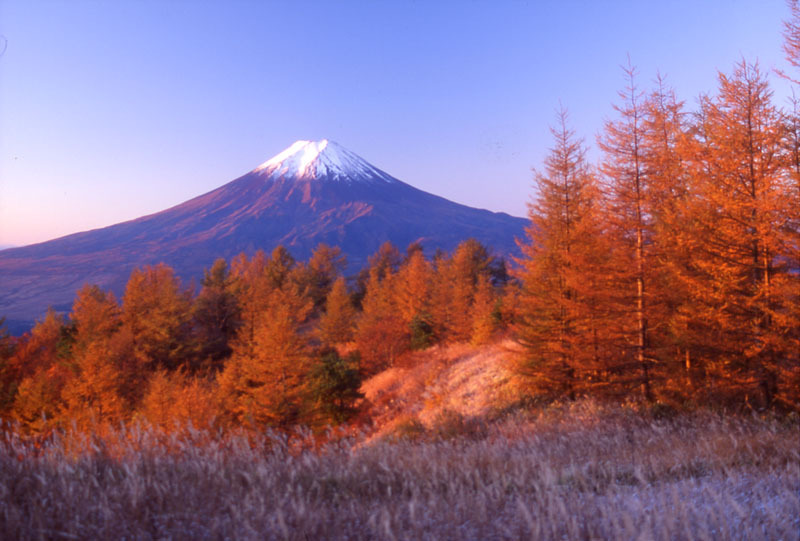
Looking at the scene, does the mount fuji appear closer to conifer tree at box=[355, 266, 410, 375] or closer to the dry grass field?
conifer tree at box=[355, 266, 410, 375]

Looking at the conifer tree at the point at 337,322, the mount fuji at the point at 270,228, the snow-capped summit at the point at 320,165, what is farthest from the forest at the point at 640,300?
the snow-capped summit at the point at 320,165

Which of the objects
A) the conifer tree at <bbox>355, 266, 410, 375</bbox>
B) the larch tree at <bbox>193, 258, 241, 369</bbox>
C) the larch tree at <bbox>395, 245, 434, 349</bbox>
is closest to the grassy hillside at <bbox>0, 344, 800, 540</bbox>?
the larch tree at <bbox>395, 245, 434, 349</bbox>

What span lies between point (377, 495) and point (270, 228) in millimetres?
133011

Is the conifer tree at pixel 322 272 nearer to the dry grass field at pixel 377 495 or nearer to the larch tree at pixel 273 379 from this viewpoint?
the larch tree at pixel 273 379

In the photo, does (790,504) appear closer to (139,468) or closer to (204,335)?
(139,468)

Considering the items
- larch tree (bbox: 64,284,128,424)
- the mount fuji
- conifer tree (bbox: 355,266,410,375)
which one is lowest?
conifer tree (bbox: 355,266,410,375)

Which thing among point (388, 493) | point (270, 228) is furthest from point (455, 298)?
point (270, 228)

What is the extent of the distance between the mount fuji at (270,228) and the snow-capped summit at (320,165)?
1.48ft

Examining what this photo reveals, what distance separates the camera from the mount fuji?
8481 centimetres

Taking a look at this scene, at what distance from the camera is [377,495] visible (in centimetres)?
311

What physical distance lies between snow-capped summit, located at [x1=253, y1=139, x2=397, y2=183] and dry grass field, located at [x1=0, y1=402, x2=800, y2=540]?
175 metres

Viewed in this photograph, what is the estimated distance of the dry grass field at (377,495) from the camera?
219 centimetres

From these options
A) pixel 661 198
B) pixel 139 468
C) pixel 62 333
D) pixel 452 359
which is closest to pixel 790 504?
pixel 139 468

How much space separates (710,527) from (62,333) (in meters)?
41.2
